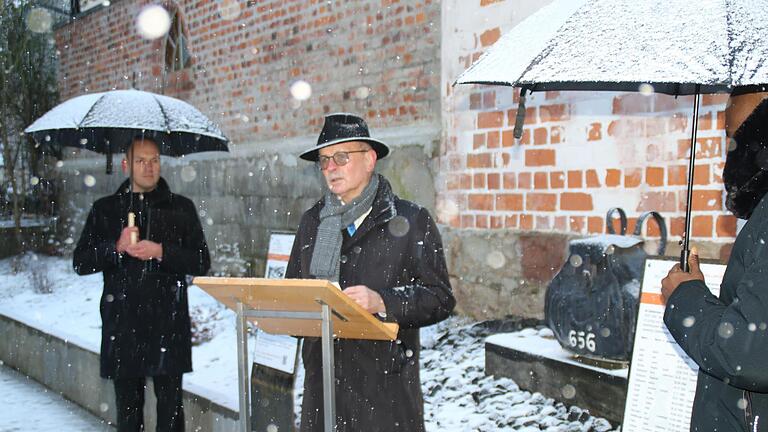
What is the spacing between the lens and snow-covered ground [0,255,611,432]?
436cm

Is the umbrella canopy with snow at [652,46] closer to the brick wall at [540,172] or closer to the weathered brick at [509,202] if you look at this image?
the brick wall at [540,172]

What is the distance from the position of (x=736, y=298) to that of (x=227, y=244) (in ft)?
27.1

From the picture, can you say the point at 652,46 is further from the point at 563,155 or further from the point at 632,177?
the point at 563,155

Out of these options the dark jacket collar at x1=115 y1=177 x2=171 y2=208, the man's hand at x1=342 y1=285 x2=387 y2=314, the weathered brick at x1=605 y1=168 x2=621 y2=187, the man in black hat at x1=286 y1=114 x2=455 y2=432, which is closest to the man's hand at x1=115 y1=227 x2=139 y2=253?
the dark jacket collar at x1=115 y1=177 x2=171 y2=208

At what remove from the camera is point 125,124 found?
452 centimetres

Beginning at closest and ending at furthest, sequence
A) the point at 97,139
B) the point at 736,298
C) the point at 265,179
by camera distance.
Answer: the point at 736,298 → the point at 97,139 → the point at 265,179

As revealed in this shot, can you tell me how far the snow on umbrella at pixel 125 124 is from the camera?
15.1 ft

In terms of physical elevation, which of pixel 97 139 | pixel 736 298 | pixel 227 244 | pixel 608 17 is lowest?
pixel 227 244

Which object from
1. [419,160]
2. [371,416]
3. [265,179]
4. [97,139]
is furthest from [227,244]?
[371,416]

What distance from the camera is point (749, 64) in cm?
225

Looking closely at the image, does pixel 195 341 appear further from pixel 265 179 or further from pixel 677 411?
pixel 677 411

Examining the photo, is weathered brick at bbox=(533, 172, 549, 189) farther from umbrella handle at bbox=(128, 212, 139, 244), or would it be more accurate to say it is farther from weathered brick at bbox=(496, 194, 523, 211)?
umbrella handle at bbox=(128, 212, 139, 244)

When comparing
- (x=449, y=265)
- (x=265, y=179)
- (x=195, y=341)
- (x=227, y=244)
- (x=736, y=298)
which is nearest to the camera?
(x=736, y=298)

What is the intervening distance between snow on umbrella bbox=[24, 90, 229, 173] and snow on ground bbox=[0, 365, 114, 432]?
238 centimetres
